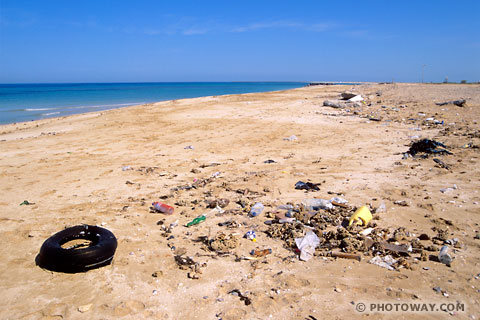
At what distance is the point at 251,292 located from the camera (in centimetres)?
251

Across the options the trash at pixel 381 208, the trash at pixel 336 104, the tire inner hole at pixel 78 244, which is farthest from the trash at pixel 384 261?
the trash at pixel 336 104

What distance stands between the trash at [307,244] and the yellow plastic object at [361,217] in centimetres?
55

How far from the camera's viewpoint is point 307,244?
3076mm

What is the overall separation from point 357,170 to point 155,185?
355cm

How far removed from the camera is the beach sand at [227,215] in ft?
7.89

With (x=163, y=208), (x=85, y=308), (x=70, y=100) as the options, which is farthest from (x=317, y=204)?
(x=70, y=100)

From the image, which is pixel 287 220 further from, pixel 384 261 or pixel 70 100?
pixel 70 100

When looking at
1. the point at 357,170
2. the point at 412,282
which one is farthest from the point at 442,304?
the point at 357,170

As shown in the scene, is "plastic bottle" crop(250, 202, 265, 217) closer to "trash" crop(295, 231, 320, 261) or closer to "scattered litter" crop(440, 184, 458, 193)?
"trash" crop(295, 231, 320, 261)

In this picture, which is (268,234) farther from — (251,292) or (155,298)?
(155,298)

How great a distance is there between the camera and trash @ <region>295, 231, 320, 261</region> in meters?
2.95

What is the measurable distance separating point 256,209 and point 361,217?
1.27 meters

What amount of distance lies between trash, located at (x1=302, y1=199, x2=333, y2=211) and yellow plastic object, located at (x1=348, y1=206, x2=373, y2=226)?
0.39 meters

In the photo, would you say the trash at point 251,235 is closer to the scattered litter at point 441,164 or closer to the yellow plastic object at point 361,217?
the yellow plastic object at point 361,217
